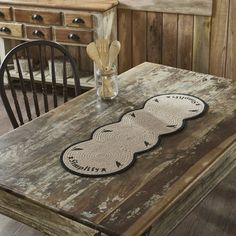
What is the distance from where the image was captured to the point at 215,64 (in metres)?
3.63

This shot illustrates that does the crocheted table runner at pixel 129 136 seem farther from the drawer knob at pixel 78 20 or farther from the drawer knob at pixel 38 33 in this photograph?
the drawer knob at pixel 38 33

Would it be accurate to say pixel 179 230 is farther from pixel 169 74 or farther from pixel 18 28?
pixel 18 28

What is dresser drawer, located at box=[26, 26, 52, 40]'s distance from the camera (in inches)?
150

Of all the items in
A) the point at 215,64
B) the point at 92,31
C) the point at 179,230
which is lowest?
the point at 179,230

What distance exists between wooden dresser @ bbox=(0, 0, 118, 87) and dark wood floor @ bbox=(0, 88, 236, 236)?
158 cm

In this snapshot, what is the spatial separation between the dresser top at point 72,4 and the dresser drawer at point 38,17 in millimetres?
65

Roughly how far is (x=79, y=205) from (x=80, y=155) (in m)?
0.31

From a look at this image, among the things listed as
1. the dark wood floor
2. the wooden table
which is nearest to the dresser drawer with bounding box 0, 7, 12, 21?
the dark wood floor

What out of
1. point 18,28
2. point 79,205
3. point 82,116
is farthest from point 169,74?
point 18,28

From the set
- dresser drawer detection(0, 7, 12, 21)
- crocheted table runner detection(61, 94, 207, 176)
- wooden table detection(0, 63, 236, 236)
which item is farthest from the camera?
dresser drawer detection(0, 7, 12, 21)

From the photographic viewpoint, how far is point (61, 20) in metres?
3.72

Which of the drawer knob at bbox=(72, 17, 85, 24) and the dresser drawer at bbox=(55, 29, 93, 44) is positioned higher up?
the drawer knob at bbox=(72, 17, 85, 24)

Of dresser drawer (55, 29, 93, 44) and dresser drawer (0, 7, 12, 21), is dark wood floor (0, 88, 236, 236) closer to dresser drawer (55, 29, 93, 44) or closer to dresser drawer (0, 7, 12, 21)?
dresser drawer (55, 29, 93, 44)

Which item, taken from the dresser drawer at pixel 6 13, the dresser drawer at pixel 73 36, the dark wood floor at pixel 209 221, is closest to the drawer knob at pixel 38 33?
the dresser drawer at pixel 73 36
